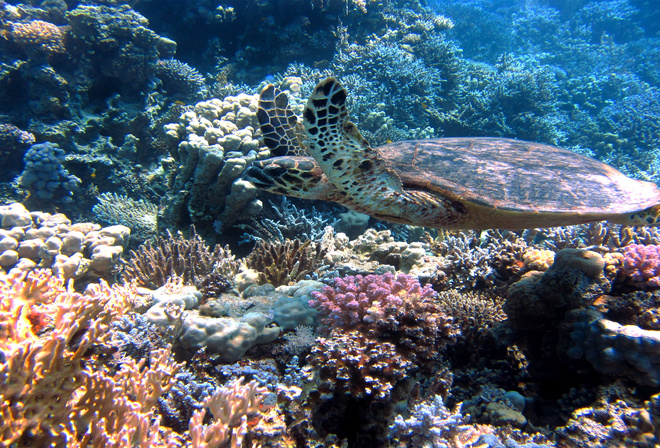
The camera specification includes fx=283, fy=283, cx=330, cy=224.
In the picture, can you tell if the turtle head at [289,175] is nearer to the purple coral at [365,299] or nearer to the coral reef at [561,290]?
the purple coral at [365,299]

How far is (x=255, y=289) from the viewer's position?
3.17 meters

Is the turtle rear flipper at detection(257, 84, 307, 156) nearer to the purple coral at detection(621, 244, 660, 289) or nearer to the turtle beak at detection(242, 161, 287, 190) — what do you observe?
the turtle beak at detection(242, 161, 287, 190)

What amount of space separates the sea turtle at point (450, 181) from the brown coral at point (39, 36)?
821 centimetres

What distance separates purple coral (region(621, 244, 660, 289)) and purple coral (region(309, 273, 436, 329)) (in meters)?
1.95

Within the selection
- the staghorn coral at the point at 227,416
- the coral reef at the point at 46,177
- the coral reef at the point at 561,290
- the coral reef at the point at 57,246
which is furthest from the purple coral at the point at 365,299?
the coral reef at the point at 46,177

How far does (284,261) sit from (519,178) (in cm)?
282

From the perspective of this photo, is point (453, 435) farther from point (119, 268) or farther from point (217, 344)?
point (119, 268)

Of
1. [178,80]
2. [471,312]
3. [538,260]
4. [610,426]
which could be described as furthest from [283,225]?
[178,80]

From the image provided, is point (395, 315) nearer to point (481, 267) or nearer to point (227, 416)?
point (227, 416)

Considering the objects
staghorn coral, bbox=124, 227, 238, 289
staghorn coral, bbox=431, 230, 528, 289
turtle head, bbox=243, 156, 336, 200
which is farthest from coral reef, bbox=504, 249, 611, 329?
staghorn coral, bbox=124, 227, 238, 289

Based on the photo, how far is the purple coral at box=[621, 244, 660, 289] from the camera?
2535mm

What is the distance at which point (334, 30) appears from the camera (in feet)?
33.5

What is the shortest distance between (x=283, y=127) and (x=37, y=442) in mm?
3351

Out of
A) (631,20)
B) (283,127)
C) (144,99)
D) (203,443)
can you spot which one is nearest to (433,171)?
(283,127)
